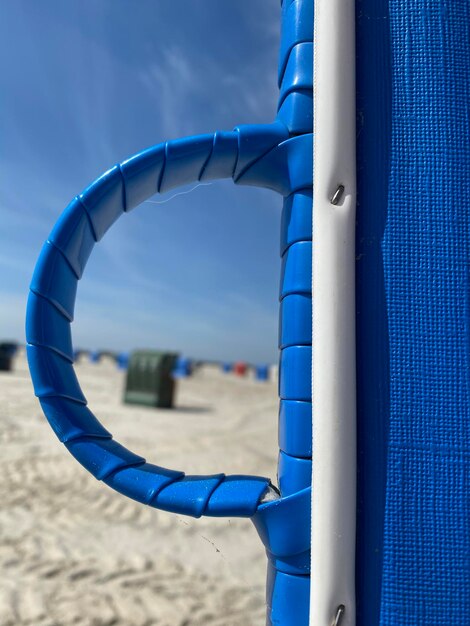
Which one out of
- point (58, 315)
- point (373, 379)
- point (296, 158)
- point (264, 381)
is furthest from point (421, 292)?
point (264, 381)

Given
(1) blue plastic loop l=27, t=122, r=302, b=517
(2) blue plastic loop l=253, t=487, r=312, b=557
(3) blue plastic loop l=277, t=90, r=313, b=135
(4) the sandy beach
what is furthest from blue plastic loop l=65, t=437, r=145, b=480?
(4) the sandy beach

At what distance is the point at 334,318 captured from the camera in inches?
42.3

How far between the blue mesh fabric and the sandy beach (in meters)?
1.75

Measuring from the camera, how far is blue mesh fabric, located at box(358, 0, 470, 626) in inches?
39.4

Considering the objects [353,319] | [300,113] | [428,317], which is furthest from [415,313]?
[300,113]

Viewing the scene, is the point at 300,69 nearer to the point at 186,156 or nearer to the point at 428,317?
the point at 186,156

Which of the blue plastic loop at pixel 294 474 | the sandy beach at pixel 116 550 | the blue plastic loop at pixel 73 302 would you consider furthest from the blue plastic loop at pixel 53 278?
the sandy beach at pixel 116 550

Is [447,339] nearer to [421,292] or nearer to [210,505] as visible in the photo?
[421,292]

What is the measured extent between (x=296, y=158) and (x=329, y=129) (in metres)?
0.12

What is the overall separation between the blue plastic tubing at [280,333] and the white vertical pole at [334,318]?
5cm

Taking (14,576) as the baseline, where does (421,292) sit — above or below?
above

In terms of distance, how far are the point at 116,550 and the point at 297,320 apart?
107 inches

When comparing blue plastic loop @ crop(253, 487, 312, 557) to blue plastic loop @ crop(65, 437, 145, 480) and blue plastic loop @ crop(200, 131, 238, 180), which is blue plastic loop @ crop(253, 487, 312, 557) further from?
blue plastic loop @ crop(200, 131, 238, 180)

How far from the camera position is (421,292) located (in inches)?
43.2
